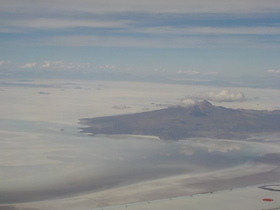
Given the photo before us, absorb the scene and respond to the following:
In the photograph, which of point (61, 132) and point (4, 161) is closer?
point (4, 161)

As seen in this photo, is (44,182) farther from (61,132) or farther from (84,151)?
(61,132)

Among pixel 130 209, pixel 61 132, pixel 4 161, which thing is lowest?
pixel 130 209

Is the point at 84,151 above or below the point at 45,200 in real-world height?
above

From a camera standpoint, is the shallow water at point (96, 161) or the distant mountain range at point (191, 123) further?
the distant mountain range at point (191, 123)

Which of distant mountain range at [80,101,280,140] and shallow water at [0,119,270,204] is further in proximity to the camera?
distant mountain range at [80,101,280,140]

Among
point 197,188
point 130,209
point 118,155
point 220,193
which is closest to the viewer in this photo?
point 130,209

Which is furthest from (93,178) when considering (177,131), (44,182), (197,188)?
(177,131)

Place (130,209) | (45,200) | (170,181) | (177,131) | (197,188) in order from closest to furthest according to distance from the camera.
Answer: (130,209), (45,200), (197,188), (170,181), (177,131)

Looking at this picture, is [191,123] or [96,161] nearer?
[96,161]
